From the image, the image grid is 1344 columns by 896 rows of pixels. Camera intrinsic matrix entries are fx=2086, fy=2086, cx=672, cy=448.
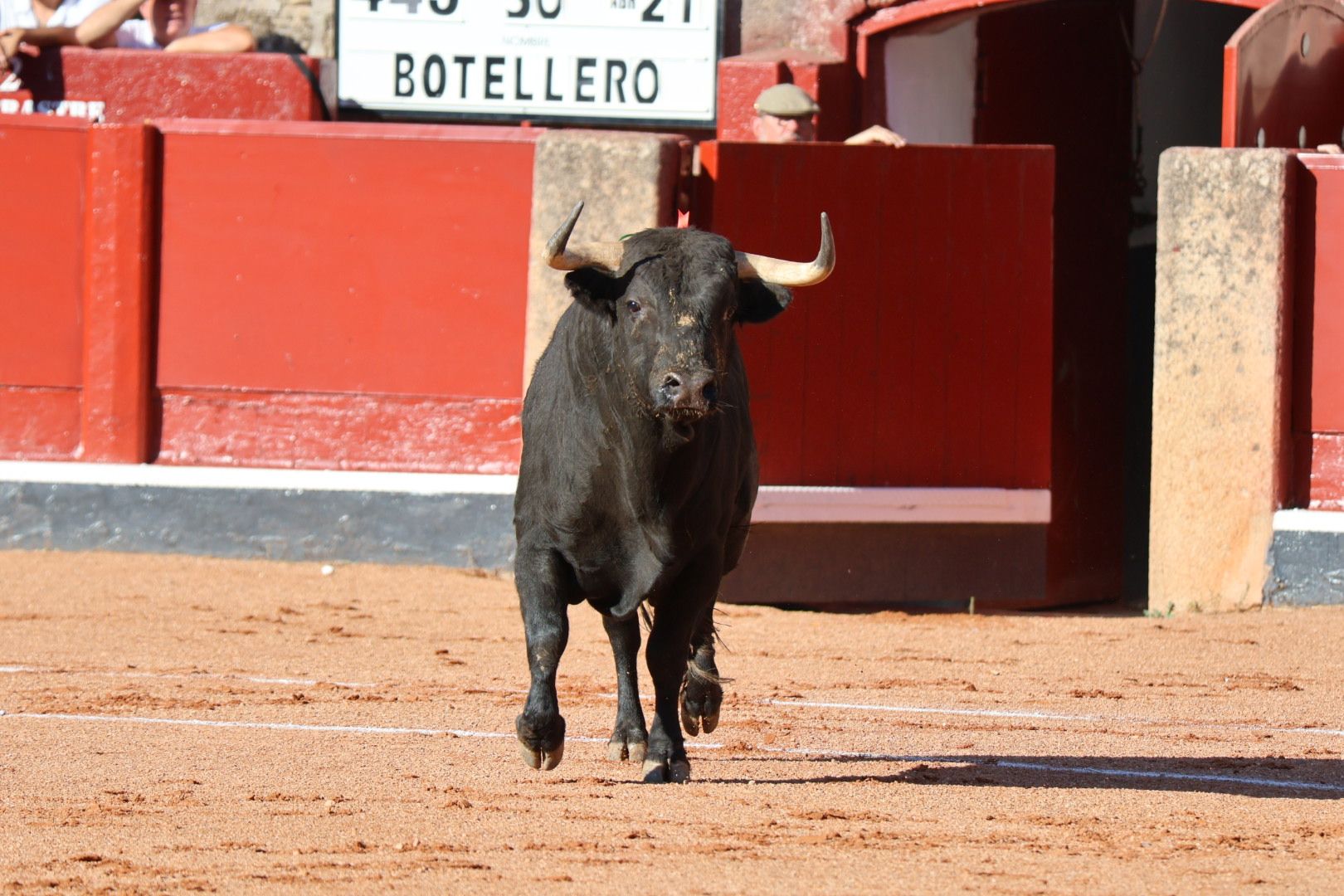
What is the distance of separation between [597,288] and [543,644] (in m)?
0.92

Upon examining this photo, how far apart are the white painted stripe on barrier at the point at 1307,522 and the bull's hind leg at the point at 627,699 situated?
463cm

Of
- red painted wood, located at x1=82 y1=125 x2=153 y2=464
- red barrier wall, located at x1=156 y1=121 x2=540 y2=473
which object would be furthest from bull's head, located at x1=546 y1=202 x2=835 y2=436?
red painted wood, located at x1=82 y1=125 x2=153 y2=464

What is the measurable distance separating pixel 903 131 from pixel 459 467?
3802mm

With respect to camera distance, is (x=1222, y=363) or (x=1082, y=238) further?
(x=1082, y=238)

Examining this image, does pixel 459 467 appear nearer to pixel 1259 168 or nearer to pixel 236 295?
pixel 236 295

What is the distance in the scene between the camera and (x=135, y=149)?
10.4 meters

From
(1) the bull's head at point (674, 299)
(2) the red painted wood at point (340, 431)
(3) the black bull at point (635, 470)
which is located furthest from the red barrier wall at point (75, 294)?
(1) the bull's head at point (674, 299)

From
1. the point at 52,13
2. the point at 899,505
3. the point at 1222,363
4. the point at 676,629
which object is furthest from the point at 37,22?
the point at 676,629

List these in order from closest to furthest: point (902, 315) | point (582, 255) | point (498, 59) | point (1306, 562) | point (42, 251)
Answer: point (582, 255)
point (1306, 562)
point (902, 315)
point (42, 251)
point (498, 59)

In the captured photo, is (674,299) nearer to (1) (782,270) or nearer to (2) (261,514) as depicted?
(1) (782,270)

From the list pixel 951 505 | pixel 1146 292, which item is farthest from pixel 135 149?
pixel 1146 292

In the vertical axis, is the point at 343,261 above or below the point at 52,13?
below

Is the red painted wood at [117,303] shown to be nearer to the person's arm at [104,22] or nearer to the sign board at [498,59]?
the person's arm at [104,22]

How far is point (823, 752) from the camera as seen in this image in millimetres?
6051
